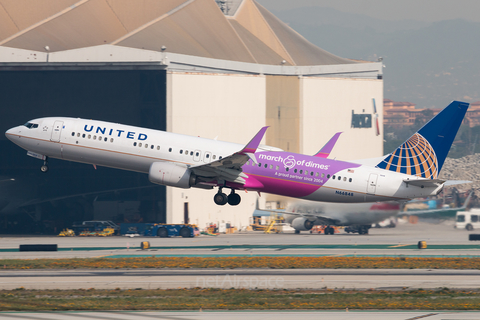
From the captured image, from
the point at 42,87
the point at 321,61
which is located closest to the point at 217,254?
the point at 42,87

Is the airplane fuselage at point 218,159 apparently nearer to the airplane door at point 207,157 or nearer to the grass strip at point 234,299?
the airplane door at point 207,157

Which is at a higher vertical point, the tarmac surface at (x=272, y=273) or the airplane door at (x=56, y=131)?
the airplane door at (x=56, y=131)

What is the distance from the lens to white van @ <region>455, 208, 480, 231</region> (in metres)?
65.8

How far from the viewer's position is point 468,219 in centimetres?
6662

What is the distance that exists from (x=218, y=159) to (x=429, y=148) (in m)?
18.0

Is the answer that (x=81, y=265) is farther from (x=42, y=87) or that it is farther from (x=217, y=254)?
Answer: (x=42, y=87)

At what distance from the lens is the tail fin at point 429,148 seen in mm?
52281

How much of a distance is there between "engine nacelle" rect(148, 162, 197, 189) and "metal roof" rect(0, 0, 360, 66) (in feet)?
133

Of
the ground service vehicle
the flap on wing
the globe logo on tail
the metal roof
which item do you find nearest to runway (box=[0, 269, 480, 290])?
the flap on wing

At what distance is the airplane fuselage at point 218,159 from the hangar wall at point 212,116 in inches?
1393

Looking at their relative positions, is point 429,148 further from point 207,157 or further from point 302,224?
point 302,224

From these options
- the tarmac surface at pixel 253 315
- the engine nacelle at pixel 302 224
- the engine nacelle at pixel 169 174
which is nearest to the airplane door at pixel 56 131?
the engine nacelle at pixel 169 174

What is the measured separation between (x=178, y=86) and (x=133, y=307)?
192ft

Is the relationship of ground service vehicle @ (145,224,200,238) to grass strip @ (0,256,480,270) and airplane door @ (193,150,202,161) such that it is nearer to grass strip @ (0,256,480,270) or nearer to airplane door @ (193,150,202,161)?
grass strip @ (0,256,480,270)
